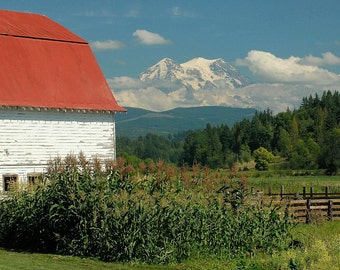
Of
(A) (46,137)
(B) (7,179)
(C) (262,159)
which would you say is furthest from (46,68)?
(C) (262,159)

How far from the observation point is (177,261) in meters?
18.2

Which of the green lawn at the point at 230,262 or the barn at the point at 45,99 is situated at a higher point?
the barn at the point at 45,99

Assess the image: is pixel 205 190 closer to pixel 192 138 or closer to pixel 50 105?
pixel 50 105

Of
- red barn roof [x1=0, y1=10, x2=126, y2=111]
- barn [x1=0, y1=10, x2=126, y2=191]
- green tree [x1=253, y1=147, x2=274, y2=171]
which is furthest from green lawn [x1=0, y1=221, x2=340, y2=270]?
green tree [x1=253, y1=147, x2=274, y2=171]

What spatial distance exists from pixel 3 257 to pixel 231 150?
12449cm

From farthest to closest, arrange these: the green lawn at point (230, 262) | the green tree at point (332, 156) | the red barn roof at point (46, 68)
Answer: the green tree at point (332, 156)
the red barn roof at point (46, 68)
the green lawn at point (230, 262)

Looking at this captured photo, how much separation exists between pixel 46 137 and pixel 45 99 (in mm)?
1796

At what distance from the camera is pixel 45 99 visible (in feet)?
98.0

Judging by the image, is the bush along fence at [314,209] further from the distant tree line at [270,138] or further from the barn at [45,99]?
the distant tree line at [270,138]

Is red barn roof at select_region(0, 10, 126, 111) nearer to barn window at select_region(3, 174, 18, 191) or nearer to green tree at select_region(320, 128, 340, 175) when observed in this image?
barn window at select_region(3, 174, 18, 191)

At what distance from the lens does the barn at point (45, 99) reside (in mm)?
28953

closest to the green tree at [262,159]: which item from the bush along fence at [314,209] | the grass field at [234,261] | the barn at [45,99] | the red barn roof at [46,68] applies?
the red barn roof at [46,68]

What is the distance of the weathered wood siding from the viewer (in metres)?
28.7

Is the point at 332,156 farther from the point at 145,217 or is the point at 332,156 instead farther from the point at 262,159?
the point at 145,217
